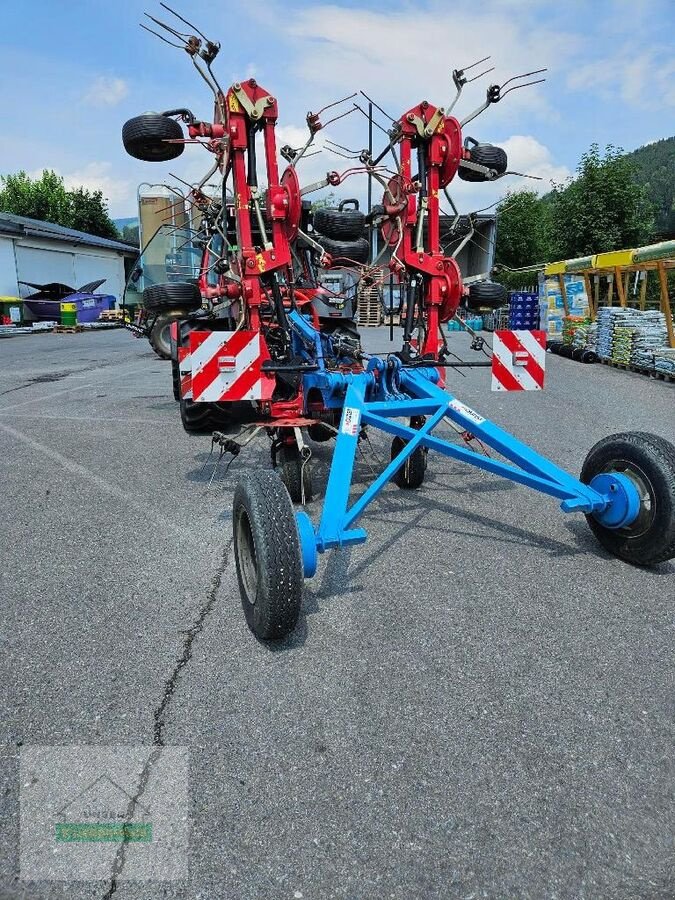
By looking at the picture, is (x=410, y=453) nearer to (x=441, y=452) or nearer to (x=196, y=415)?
(x=441, y=452)

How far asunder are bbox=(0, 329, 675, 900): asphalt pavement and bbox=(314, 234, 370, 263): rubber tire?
220 cm

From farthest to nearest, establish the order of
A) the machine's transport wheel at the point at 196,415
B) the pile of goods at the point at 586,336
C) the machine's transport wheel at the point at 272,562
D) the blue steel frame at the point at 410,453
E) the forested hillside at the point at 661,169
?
1. the forested hillside at the point at 661,169
2. the pile of goods at the point at 586,336
3. the machine's transport wheel at the point at 196,415
4. the blue steel frame at the point at 410,453
5. the machine's transport wheel at the point at 272,562

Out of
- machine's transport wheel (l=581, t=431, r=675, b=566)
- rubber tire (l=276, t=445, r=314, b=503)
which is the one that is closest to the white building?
rubber tire (l=276, t=445, r=314, b=503)

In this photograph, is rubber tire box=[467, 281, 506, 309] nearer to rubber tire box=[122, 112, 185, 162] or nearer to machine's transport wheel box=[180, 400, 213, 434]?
rubber tire box=[122, 112, 185, 162]

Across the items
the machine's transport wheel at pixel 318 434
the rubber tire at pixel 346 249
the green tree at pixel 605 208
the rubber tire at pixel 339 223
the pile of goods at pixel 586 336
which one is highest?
the green tree at pixel 605 208

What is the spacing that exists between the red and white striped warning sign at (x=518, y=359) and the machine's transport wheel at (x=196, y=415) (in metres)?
3.11

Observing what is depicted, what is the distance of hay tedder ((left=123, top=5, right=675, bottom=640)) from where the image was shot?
3412 mm

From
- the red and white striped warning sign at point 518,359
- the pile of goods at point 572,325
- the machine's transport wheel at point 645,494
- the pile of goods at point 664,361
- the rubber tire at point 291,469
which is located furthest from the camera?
the pile of goods at point 572,325

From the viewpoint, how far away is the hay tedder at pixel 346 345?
3.41 m

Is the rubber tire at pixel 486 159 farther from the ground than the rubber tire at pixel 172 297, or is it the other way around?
the rubber tire at pixel 486 159

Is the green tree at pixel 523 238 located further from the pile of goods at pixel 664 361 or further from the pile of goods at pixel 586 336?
the pile of goods at pixel 664 361

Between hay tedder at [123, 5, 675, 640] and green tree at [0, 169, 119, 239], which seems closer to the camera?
hay tedder at [123, 5, 675, 640]

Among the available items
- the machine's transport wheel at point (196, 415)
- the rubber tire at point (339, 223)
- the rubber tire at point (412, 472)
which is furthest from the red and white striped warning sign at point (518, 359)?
the machine's transport wheel at point (196, 415)

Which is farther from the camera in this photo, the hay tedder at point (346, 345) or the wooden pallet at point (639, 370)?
the wooden pallet at point (639, 370)
